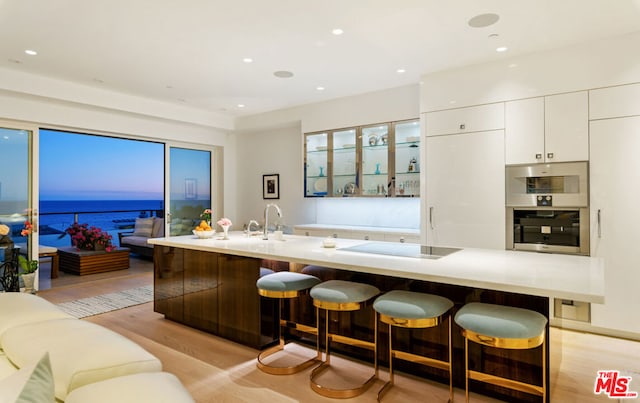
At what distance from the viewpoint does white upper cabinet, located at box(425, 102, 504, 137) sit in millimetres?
3969

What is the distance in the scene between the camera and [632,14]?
2986 millimetres

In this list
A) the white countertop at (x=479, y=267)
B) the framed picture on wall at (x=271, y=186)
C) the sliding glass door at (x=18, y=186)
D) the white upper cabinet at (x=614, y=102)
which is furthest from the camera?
the framed picture on wall at (x=271, y=186)

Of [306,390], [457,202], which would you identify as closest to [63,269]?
[306,390]

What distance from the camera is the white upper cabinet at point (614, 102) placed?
3.32 metres

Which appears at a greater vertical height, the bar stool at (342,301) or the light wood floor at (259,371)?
the bar stool at (342,301)

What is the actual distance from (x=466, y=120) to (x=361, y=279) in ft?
7.73

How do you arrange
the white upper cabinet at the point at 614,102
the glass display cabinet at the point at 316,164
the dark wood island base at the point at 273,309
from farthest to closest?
1. the glass display cabinet at the point at 316,164
2. the white upper cabinet at the point at 614,102
3. the dark wood island base at the point at 273,309

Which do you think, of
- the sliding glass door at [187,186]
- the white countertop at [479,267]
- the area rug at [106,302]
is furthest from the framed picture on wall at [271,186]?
the white countertop at [479,267]

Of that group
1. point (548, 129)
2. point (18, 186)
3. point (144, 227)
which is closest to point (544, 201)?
point (548, 129)

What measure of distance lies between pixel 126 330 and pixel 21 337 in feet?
8.18

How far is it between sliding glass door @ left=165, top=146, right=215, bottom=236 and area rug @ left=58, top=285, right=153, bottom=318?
1.74m

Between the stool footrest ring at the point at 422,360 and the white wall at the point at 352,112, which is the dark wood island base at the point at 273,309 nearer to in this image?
the stool footrest ring at the point at 422,360

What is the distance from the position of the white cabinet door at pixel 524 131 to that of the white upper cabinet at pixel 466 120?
105mm

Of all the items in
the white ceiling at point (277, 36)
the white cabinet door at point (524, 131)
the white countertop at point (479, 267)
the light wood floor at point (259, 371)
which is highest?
the white ceiling at point (277, 36)
